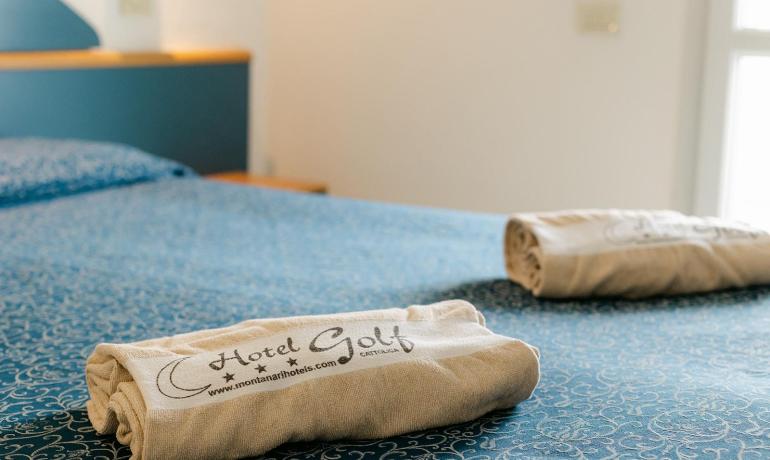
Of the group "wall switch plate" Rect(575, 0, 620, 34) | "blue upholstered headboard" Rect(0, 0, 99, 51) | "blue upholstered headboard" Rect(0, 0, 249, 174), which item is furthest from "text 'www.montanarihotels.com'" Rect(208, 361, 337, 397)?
"wall switch plate" Rect(575, 0, 620, 34)

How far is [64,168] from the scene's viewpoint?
257 cm

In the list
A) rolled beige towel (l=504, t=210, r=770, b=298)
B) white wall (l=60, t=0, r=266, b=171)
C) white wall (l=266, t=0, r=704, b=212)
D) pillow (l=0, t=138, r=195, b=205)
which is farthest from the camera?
white wall (l=60, t=0, r=266, b=171)

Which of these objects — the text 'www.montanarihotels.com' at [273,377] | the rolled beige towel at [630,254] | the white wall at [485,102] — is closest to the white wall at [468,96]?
the white wall at [485,102]

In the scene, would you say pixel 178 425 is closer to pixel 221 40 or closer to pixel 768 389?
pixel 768 389

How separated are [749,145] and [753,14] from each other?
395mm

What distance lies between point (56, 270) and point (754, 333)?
1.23 m

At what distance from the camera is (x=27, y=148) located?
2.62 meters

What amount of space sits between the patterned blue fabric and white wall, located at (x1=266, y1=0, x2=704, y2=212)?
968mm

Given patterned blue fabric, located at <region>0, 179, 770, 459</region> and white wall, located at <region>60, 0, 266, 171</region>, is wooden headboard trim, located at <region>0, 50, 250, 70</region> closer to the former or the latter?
white wall, located at <region>60, 0, 266, 171</region>

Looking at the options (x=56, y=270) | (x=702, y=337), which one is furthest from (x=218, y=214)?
(x=702, y=337)

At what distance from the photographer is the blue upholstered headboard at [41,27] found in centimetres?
289

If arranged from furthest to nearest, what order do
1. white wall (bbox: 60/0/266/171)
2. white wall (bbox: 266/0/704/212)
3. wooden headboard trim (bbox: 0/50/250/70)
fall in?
white wall (bbox: 60/0/266/171) < white wall (bbox: 266/0/704/212) < wooden headboard trim (bbox: 0/50/250/70)

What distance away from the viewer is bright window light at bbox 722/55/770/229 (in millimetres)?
2949

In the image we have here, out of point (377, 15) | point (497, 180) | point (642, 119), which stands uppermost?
point (377, 15)
